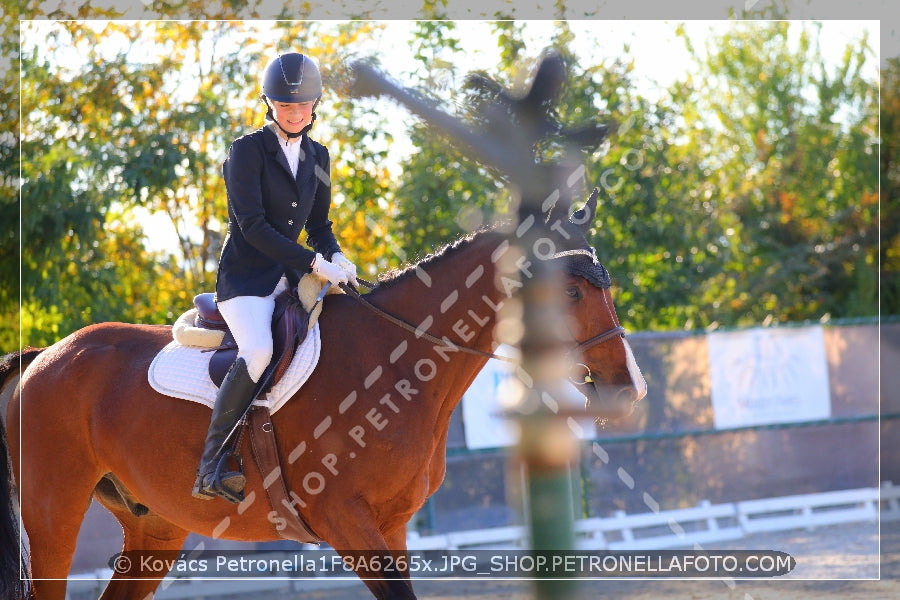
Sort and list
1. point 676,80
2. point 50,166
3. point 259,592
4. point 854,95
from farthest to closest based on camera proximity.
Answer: point 854,95
point 676,80
point 50,166
point 259,592

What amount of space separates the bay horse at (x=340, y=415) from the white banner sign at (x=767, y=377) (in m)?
6.63

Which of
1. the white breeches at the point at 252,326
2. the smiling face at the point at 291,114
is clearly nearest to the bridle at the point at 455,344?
the white breeches at the point at 252,326

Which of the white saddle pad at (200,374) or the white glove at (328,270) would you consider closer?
the white glove at (328,270)

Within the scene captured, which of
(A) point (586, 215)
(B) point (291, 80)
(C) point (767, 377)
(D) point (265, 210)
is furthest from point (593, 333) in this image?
(C) point (767, 377)

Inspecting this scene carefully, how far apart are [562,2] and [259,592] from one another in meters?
5.54

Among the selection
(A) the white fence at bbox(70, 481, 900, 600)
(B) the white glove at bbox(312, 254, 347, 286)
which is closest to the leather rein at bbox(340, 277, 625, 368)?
(B) the white glove at bbox(312, 254, 347, 286)

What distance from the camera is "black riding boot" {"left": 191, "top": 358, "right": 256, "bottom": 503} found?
4.18 meters

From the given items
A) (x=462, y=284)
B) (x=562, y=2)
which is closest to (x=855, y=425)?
(x=562, y=2)

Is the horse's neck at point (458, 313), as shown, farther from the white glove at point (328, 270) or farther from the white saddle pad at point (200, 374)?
the white saddle pad at point (200, 374)

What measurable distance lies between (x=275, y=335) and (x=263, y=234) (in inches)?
18.4

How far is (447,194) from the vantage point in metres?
11.4

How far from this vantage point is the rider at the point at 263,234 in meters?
4.20

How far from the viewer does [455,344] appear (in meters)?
4.28

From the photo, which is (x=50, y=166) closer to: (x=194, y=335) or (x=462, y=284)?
(x=194, y=335)
